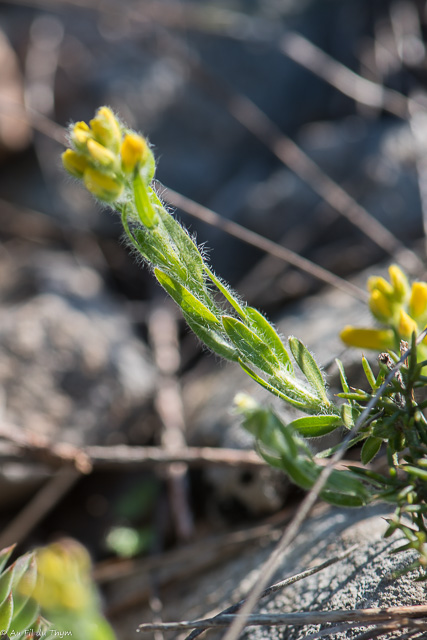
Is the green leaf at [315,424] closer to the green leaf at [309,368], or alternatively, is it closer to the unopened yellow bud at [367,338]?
the green leaf at [309,368]

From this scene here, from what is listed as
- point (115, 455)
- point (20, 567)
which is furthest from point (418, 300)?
point (115, 455)

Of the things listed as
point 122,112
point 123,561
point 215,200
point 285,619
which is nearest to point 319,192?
point 215,200

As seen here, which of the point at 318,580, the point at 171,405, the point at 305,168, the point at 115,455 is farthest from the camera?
the point at 305,168

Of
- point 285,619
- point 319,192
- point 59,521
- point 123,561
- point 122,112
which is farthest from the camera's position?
point 122,112

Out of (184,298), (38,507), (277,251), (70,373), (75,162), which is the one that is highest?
(70,373)

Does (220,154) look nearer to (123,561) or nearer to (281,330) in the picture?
(281,330)

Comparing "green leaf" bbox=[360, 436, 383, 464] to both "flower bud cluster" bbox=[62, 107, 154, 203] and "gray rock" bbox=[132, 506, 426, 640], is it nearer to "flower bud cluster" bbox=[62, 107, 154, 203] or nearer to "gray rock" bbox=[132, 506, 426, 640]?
"gray rock" bbox=[132, 506, 426, 640]

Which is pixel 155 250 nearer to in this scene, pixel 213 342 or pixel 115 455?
pixel 213 342
